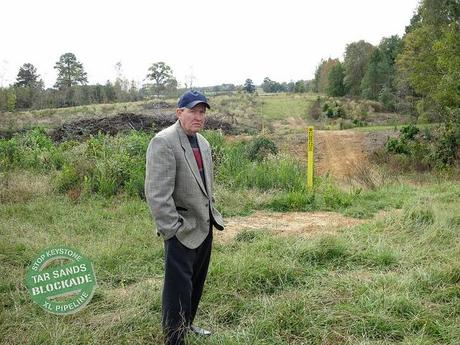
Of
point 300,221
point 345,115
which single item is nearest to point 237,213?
point 300,221

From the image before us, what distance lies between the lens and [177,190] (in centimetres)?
287

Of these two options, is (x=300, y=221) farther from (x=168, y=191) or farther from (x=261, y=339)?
(x=168, y=191)

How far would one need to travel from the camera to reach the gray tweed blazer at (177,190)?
9.04 ft

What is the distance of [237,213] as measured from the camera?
7062 millimetres

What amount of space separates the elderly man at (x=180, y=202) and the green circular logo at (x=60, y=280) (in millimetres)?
530

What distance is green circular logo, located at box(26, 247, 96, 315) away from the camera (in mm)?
2789

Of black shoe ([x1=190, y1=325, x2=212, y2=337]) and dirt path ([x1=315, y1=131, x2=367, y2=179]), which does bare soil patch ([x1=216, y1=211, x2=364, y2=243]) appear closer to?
black shoe ([x1=190, y1=325, x2=212, y2=337])

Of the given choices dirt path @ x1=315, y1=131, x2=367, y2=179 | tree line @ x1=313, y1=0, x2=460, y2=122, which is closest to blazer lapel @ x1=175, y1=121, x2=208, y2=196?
dirt path @ x1=315, y1=131, x2=367, y2=179

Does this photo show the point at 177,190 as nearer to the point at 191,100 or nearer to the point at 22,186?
the point at 191,100

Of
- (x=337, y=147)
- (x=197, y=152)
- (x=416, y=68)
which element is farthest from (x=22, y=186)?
(x=416, y=68)

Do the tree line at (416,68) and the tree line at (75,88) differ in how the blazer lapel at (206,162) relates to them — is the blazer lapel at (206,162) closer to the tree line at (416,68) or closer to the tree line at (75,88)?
the tree line at (416,68)

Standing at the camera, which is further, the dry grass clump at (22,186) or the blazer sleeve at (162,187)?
the dry grass clump at (22,186)

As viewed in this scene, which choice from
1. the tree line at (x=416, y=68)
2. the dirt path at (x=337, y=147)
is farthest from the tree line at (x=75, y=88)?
the dirt path at (x=337, y=147)

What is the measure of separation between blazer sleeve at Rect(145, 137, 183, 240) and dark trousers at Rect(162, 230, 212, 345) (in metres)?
0.13
